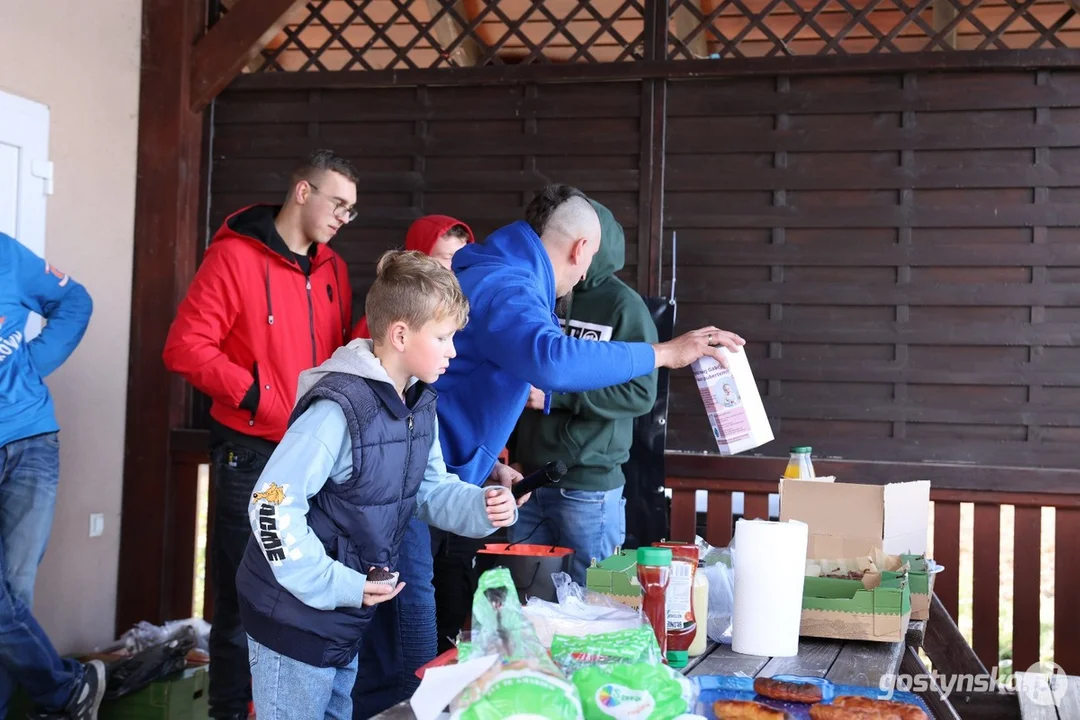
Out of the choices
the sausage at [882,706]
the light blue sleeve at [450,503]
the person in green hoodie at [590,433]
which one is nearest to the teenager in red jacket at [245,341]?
the person in green hoodie at [590,433]

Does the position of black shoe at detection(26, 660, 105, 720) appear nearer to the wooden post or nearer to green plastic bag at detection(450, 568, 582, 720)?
the wooden post

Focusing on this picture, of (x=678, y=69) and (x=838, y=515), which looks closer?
(x=838, y=515)

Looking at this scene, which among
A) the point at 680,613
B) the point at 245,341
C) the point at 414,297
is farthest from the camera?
the point at 245,341

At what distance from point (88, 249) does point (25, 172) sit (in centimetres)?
41

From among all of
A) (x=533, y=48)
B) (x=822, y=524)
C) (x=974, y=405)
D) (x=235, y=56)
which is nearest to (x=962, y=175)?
(x=974, y=405)

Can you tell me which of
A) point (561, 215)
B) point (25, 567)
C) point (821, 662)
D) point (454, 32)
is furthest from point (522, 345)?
point (454, 32)

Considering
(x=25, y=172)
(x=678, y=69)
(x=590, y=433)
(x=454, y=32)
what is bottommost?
(x=590, y=433)

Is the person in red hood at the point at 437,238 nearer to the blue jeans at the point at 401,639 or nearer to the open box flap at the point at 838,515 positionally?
the blue jeans at the point at 401,639

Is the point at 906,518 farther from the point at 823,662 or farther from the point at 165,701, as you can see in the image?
the point at 165,701

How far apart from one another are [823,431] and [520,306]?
195 centimetres

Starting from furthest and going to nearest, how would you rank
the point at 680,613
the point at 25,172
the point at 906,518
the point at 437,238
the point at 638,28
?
1. the point at 638,28
2. the point at 25,172
3. the point at 437,238
4. the point at 906,518
5. the point at 680,613

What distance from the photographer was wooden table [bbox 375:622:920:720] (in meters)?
1.69

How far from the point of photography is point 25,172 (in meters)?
3.80

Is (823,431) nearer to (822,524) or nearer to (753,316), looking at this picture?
(753,316)
